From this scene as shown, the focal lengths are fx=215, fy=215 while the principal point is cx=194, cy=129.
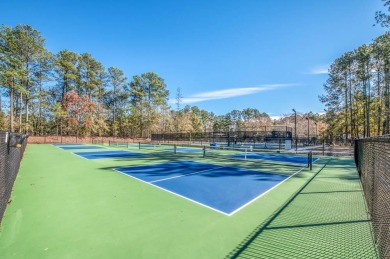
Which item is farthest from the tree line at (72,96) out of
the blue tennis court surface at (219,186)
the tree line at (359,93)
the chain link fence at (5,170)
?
the chain link fence at (5,170)

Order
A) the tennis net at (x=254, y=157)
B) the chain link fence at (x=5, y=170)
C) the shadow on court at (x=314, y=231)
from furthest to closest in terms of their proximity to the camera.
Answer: the tennis net at (x=254, y=157)
the chain link fence at (x=5, y=170)
the shadow on court at (x=314, y=231)

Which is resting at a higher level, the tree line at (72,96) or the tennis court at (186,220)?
the tree line at (72,96)

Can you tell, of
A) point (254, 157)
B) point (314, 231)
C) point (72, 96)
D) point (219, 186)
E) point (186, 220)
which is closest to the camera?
point (314, 231)

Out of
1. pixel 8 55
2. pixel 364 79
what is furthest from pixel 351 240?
pixel 8 55

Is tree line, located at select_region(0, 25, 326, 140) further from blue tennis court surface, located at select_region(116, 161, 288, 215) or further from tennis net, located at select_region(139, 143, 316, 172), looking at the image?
blue tennis court surface, located at select_region(116, 161, 288, 215)

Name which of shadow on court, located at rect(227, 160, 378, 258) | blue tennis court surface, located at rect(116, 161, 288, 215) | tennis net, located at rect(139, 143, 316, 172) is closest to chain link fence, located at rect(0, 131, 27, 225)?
blue tennis court surface, located at rect(116, 161, 288, 215)

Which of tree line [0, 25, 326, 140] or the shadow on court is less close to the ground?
tree line [0, 25, 326, 140]

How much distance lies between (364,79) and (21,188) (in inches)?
1313

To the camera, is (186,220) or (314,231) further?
(186,220)

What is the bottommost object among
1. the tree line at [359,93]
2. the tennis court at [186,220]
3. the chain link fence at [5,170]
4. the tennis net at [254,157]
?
the tennis court at [186,220]

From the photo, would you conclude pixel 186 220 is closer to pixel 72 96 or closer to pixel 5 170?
pixel 5 170

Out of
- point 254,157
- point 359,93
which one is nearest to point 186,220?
point 254,157

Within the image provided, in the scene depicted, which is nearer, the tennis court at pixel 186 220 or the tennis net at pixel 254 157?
the tennis court at pixel 186 220

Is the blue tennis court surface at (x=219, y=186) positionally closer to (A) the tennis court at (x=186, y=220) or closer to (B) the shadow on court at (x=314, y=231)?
(A) the tennis court at (x=186, y=220)
